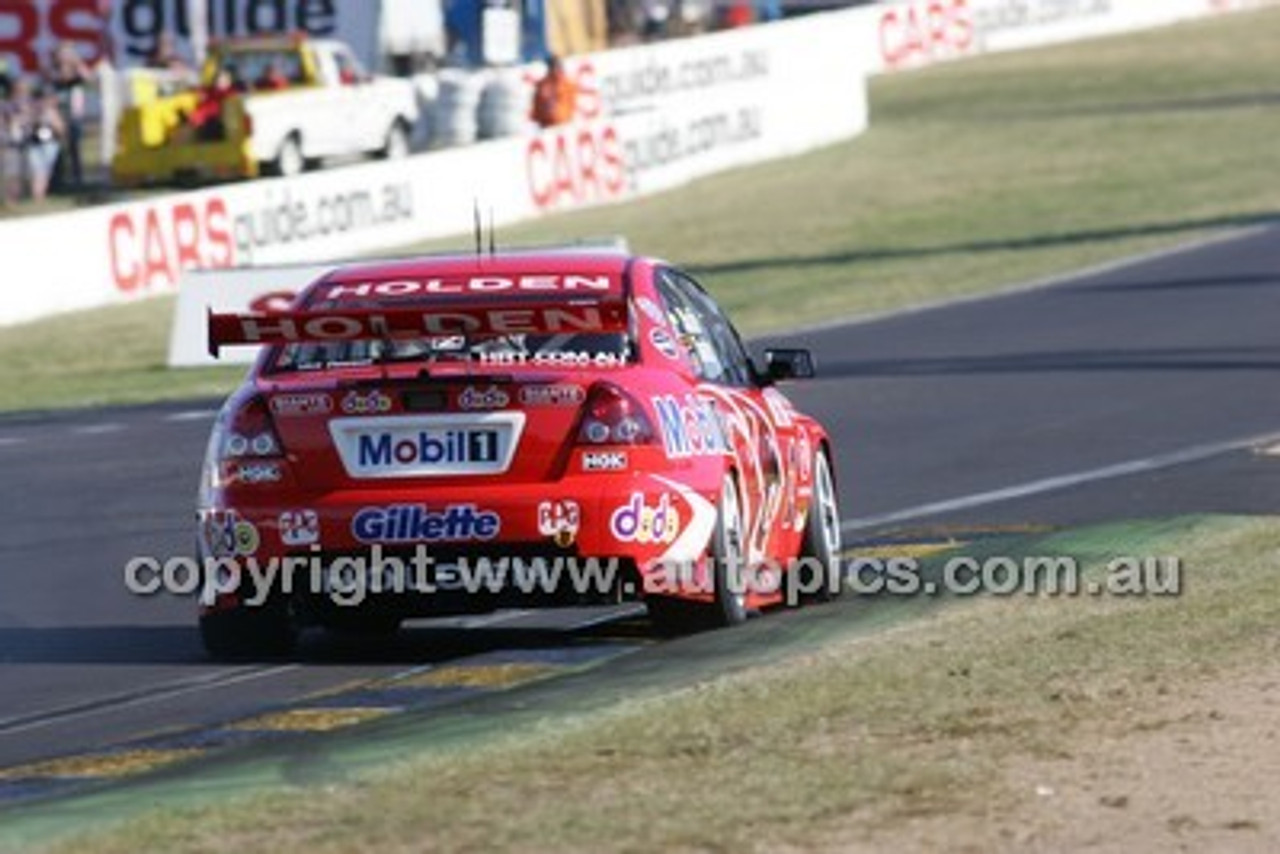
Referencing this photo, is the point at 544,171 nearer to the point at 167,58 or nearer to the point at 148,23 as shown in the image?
the point at 167,58

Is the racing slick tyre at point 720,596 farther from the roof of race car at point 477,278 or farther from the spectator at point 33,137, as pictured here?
the spectator at point 33,137

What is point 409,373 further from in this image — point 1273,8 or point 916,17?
point 1273,8

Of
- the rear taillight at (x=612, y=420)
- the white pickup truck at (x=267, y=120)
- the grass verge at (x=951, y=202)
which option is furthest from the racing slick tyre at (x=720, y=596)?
the white pickup truck at (x=267, y=120)

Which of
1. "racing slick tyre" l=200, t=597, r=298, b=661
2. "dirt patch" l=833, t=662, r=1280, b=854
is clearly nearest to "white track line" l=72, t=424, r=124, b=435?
"racing slick tyre" l=200, t=597, r=298, b=661

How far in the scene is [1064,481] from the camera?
17.3 meters

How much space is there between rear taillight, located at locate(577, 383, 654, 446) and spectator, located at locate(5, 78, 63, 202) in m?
30.2

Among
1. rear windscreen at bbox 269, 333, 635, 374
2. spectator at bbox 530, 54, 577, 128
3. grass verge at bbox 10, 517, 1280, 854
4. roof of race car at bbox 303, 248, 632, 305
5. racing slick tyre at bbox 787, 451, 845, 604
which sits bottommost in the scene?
spectator at bbox 530, 54, 577, 128

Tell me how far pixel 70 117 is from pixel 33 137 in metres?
1.89

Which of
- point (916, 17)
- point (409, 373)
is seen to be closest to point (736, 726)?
point (409, 373)

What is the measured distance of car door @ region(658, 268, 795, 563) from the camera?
12109 mm

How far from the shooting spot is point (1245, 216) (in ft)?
120

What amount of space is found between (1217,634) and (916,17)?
47772 millimetres

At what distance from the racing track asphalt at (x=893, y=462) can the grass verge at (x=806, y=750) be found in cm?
125

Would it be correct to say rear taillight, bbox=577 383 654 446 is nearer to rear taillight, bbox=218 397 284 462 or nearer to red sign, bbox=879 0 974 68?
rear taillight, bbox=218 397 284 462
